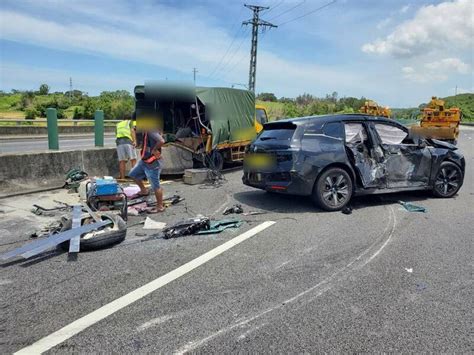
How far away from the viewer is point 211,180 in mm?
9555

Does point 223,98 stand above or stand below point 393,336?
above

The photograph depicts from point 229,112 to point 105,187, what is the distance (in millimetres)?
5600

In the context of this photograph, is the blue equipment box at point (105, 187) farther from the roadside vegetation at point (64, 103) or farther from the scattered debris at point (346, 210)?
the roadside vegetation at point (64, 103)

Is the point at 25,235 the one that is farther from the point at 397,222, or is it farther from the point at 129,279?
the point at 397,222

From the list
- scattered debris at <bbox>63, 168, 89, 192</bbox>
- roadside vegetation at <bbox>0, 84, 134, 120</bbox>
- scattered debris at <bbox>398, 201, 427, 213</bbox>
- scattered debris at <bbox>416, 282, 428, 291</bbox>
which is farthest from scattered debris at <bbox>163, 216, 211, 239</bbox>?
roadside vegetation at <bbox>0, 84, 134, 120</bbox>

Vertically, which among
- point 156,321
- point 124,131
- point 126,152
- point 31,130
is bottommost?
point 156,321

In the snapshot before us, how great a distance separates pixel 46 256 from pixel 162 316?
2024 millimetres

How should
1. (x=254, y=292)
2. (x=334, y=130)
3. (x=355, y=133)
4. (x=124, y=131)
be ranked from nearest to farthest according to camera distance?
(x=254, y=292) < (x=334, y=130) < (x=355, y=133) < (x=124, y=131)

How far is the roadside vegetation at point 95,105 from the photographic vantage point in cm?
3675

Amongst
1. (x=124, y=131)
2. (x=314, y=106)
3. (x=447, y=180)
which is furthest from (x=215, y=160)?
(x=314, y=106)

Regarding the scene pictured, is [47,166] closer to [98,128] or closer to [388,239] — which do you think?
[98,128]

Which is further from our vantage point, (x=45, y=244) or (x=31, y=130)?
(x=31, y=130)

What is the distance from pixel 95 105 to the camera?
37.6m

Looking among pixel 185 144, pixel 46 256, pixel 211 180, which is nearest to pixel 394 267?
pixel 46 256
